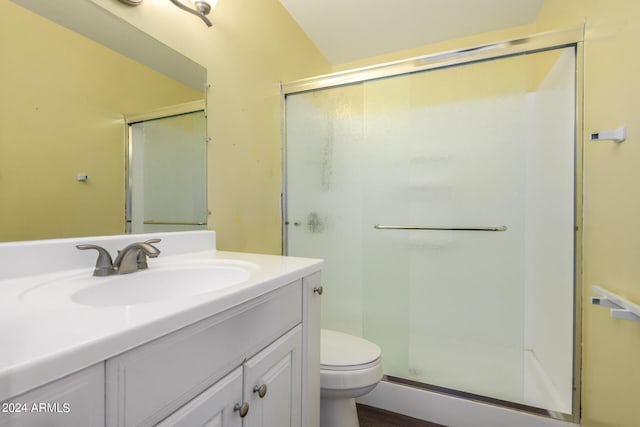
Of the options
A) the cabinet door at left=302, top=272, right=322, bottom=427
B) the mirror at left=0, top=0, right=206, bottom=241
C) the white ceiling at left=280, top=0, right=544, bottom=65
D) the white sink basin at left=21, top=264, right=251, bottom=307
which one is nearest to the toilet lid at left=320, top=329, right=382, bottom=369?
the cabinet door at left=302, top=272, right=322, bottom=427

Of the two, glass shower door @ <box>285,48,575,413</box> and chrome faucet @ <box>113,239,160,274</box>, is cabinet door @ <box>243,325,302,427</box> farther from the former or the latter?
glass shower door @ <box>285,48,575,413</box>

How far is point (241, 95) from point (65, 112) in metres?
0.81

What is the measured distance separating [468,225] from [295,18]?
5.70ft

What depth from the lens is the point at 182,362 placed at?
471 millimetres

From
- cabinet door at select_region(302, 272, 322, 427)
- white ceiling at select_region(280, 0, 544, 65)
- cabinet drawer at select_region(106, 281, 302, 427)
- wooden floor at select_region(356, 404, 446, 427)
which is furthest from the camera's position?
white ceiling at select_region(280, 0, 544, 65)

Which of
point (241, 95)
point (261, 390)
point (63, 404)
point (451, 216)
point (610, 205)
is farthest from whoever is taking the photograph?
point (451, 216)

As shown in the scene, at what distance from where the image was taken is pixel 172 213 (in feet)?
3.64

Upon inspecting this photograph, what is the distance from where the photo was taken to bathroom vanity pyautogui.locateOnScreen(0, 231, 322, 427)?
0.32 metres

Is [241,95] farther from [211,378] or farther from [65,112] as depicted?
[211,378]

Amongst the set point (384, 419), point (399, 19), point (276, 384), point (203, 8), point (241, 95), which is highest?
point (399, 19)

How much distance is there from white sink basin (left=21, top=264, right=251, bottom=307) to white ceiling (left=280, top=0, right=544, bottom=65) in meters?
1.76

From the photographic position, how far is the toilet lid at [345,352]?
116 centimetres

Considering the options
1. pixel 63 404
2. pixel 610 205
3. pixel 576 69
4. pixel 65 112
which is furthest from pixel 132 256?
pixel 576 69

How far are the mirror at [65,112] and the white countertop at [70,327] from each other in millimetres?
152
